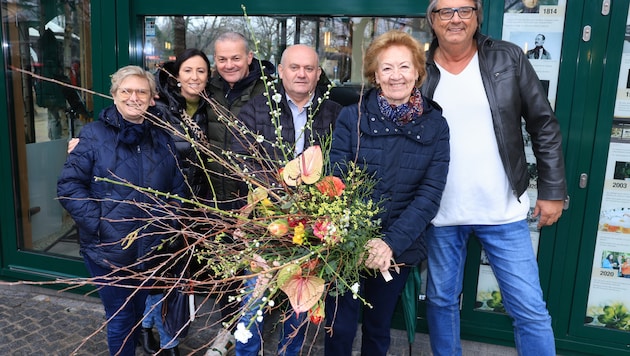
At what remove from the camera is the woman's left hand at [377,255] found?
1.88 meters

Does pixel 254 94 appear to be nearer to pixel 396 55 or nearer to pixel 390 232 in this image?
pixel 396 55

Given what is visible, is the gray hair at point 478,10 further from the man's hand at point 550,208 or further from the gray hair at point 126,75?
the gray hair at point 126,75

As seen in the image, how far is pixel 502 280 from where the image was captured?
267 centimetres

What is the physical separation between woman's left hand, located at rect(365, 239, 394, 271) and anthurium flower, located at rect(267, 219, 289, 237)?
352 mm

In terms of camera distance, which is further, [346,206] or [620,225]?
[620,225]

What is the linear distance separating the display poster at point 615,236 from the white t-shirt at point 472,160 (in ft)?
3.39

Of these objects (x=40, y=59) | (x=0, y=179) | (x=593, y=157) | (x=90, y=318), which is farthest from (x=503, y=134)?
(x=0, y=179)

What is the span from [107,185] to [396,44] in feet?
5.50

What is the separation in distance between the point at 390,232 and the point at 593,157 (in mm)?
1762

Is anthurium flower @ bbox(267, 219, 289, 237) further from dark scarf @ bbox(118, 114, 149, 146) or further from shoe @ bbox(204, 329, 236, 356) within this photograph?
shoe @ bbox(204, 329, 236, 356)

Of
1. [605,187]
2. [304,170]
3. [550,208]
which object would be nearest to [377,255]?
[304,170]

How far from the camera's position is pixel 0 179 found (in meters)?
4.37

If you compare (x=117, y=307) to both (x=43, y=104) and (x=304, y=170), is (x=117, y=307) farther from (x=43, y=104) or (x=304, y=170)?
(x=43, y=104)

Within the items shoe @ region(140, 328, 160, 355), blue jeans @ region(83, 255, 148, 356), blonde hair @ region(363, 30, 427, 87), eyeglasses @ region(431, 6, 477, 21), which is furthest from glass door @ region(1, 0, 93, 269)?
eyeglasses @ region(431, 6, 477, 21)
